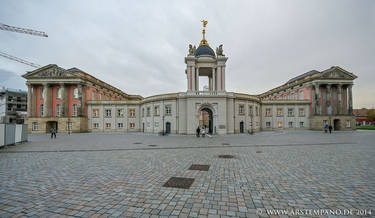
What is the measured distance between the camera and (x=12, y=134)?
14.3 meters

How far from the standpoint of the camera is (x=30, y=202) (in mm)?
3867

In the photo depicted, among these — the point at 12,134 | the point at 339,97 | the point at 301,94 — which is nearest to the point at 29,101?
the point at 12,134

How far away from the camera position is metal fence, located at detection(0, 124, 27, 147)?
509 inches

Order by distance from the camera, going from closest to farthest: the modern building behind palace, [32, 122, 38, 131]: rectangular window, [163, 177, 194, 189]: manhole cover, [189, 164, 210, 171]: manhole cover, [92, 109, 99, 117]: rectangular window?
[163, 177, 194, 189]: manhole cover, [189, 164, 210, 171]: manhole cover, the modern building behind palace, [32, 122, 38, 131]: rectangular window, [92, 109, 99, 117]: rectangular window

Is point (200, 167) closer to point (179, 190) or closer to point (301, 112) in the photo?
point (179, 190)

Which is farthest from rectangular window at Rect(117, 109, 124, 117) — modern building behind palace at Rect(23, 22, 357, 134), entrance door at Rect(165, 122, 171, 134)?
entrance door at Rect(165, 122, 171, 134)

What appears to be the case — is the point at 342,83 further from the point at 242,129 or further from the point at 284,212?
the point at 284,212

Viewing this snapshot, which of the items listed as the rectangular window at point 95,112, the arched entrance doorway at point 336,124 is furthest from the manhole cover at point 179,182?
the arched entrance doorway at point 336,124

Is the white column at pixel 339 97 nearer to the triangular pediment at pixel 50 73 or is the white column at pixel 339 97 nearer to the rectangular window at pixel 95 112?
the rectangular window at pixel 95 112

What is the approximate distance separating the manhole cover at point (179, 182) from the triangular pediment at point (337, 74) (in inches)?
1923

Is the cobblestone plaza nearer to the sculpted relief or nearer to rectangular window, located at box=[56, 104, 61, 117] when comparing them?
rectangular window, located at box=[56, 104, 61, 117]

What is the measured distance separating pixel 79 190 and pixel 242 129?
29152 millimetres

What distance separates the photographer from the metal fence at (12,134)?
12.9 metres

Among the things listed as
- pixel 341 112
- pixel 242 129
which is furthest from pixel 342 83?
pixel 242 129
